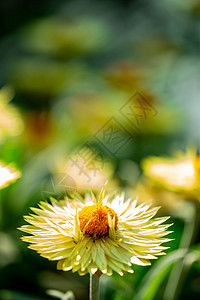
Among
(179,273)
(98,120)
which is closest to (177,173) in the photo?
(179,273)

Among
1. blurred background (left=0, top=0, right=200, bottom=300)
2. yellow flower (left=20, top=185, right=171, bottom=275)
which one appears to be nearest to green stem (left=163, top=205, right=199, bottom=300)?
blurred background (left=0, top=0, right=200, bottom=300)

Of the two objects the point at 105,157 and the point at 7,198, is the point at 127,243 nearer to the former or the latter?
the point at 7,198

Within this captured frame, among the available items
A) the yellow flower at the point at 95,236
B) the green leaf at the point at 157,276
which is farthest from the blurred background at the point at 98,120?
the yellow flower at the point at 95,236

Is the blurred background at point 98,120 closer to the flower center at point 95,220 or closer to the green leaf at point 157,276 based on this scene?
the green leaf at point 157,276

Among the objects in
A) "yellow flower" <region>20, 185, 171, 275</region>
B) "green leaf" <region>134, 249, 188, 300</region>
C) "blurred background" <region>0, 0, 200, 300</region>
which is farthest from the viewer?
"blurred background" <region>0, 0, 200, 300</region>

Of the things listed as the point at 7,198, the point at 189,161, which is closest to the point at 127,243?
the point at 189,161

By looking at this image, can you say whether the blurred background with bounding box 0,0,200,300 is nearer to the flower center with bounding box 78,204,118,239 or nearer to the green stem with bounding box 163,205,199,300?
the green stem with bounding box 163,205,199,300
